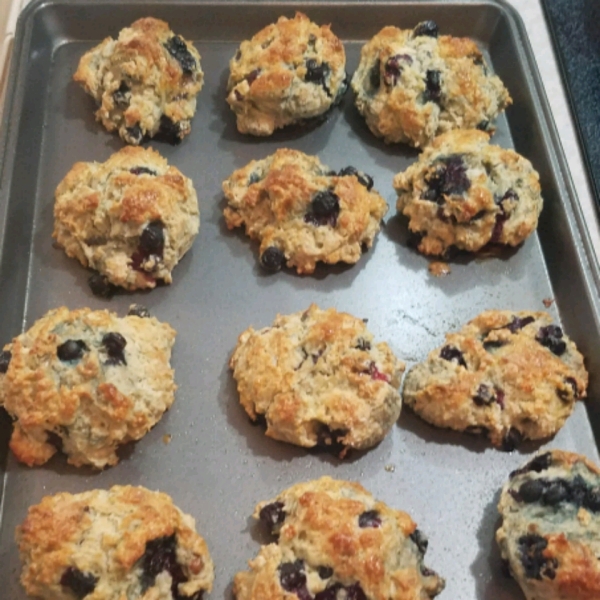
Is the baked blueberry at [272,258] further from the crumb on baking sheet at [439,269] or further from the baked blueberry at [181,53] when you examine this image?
the baked blueberry at [181,53]

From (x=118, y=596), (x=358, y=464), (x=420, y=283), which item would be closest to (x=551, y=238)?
(x=420, y=283)

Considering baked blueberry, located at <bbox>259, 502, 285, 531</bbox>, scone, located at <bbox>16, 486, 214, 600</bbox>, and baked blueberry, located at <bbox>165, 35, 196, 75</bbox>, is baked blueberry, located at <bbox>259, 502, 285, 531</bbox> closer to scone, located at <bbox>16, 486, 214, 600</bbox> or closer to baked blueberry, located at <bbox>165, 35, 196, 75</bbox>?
scone, located at <bbox>16, 486, 214, 600</bbox>

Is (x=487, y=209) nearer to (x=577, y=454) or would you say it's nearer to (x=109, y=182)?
(x=577, y=454)

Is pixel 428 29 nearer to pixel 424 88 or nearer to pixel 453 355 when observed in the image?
pixel 424 88

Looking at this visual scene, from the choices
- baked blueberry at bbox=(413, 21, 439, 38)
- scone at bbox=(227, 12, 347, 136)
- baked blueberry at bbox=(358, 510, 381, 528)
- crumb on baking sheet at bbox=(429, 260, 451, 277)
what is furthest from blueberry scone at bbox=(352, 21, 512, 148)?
baked blueberry at bbox=(358, 510, 381, 528)

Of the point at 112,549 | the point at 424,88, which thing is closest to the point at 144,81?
the point at 424,88

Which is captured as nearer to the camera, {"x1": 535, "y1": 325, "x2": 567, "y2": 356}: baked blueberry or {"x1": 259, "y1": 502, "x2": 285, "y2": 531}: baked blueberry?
{"x1": 259, "y1": 502, "x2": 285, "y2": 531}: baked blueberry
